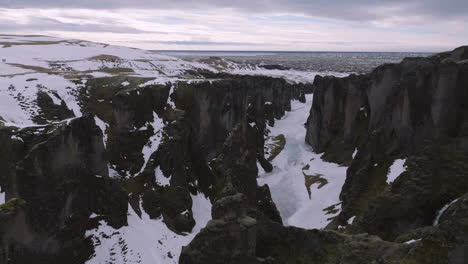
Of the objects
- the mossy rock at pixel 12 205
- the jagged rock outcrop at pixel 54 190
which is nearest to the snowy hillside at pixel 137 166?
the jagged rock outcrop at pixel 54 190

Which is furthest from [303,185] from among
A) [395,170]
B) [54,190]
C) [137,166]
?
[54,190]

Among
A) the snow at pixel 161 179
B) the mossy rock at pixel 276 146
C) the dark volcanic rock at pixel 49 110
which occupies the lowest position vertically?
the mossy rock at pixel 276 146

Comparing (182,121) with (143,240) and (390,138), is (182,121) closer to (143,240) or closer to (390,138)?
(143,240)

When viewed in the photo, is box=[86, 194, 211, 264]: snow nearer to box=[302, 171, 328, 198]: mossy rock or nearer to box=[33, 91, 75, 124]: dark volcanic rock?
box=[33, 91, 75, 124]: dark volcanic rock

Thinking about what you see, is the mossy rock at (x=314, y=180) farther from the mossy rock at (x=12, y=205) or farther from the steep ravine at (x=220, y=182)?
the mossy rock at (x=12, y=205)

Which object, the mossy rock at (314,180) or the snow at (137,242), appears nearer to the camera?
the snow at (137,242)
